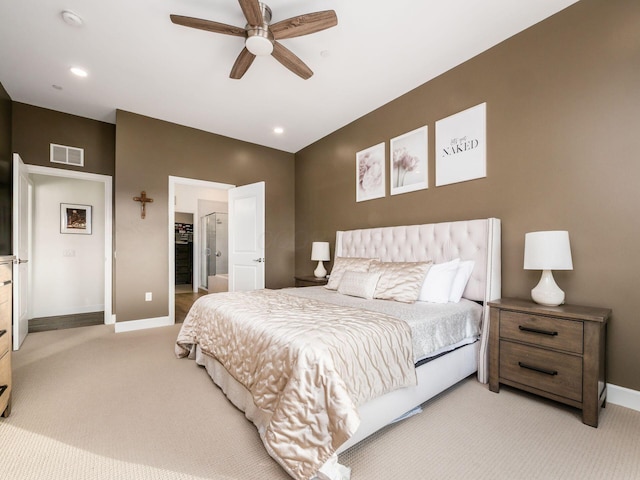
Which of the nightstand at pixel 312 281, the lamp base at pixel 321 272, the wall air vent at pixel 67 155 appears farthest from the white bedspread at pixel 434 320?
the wall air vent at pixel 67 155

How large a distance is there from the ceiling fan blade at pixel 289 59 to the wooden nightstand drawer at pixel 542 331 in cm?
261

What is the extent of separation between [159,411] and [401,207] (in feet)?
9.84

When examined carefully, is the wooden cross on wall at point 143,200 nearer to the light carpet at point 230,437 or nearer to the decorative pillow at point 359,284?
the light carpet at point 230,437

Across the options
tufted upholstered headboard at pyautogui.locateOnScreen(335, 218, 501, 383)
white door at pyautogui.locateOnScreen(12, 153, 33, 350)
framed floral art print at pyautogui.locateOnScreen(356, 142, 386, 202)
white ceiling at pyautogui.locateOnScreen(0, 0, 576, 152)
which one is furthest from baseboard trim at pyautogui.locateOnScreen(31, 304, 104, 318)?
framed floral art print at pyautogui.locateOnScreen(356, 142, 386, 202)

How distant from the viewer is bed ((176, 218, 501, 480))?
1260 mm

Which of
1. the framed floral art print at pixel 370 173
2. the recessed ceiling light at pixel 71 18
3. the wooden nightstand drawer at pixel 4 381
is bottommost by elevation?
the wooden nightstand drawer at pixel 4 381

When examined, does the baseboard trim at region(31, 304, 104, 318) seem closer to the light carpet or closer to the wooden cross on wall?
the wooden cross on wall

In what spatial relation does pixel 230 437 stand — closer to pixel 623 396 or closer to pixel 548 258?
pixel 548 258

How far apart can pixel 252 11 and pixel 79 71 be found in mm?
2302

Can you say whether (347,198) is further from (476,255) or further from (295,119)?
(476,255)

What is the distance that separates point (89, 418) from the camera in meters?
1.81

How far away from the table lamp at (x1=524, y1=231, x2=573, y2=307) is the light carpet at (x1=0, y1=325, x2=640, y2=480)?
2.46 feet

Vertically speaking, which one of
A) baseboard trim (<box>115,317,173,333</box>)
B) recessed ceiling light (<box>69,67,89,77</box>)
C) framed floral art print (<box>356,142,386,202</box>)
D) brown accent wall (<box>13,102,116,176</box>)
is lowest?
baseboard trim (<box>115,317,173,333</box>)

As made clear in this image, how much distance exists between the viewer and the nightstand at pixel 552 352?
1.72m
